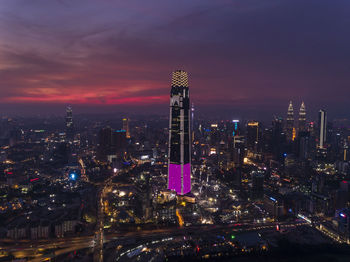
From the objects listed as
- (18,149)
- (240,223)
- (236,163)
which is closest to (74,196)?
(240,223)

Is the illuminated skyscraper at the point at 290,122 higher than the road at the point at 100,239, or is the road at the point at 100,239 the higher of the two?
the illuminated skyscraper at the point at 290,122

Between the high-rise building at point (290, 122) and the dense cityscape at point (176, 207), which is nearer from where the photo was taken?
the dense cityscape at point (176, 207)

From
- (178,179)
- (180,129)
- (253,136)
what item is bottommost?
(178,179)

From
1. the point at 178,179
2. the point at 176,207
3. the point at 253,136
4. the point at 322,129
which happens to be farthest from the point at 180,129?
the point at 322,129

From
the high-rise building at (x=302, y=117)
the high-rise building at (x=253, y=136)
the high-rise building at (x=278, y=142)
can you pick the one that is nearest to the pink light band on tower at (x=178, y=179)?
the high-rise building at (x=278, y=142)

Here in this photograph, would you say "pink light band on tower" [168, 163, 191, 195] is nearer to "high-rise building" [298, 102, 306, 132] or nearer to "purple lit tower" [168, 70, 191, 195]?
"purple lit tower" [168, 70, 191, 195]

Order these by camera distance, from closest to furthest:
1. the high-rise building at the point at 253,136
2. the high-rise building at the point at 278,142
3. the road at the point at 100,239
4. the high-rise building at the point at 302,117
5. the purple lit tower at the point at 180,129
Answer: the road at the point at 100,239 → the purple lit tower at the point at 180,129 → the high-rise building at the point at 278,142 → the high-rise building at the point at 253,136 → the high-rise building at the point at 302,117

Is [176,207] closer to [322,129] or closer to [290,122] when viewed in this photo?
[322,129]

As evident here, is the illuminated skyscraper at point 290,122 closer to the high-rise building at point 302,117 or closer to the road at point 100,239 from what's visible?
the high-rise building at point 302,117

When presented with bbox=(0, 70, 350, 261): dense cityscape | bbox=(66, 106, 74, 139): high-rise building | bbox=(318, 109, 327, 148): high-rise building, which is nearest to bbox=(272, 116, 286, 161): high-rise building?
bbox=(0, 70, 350, 261): dense cityscape
